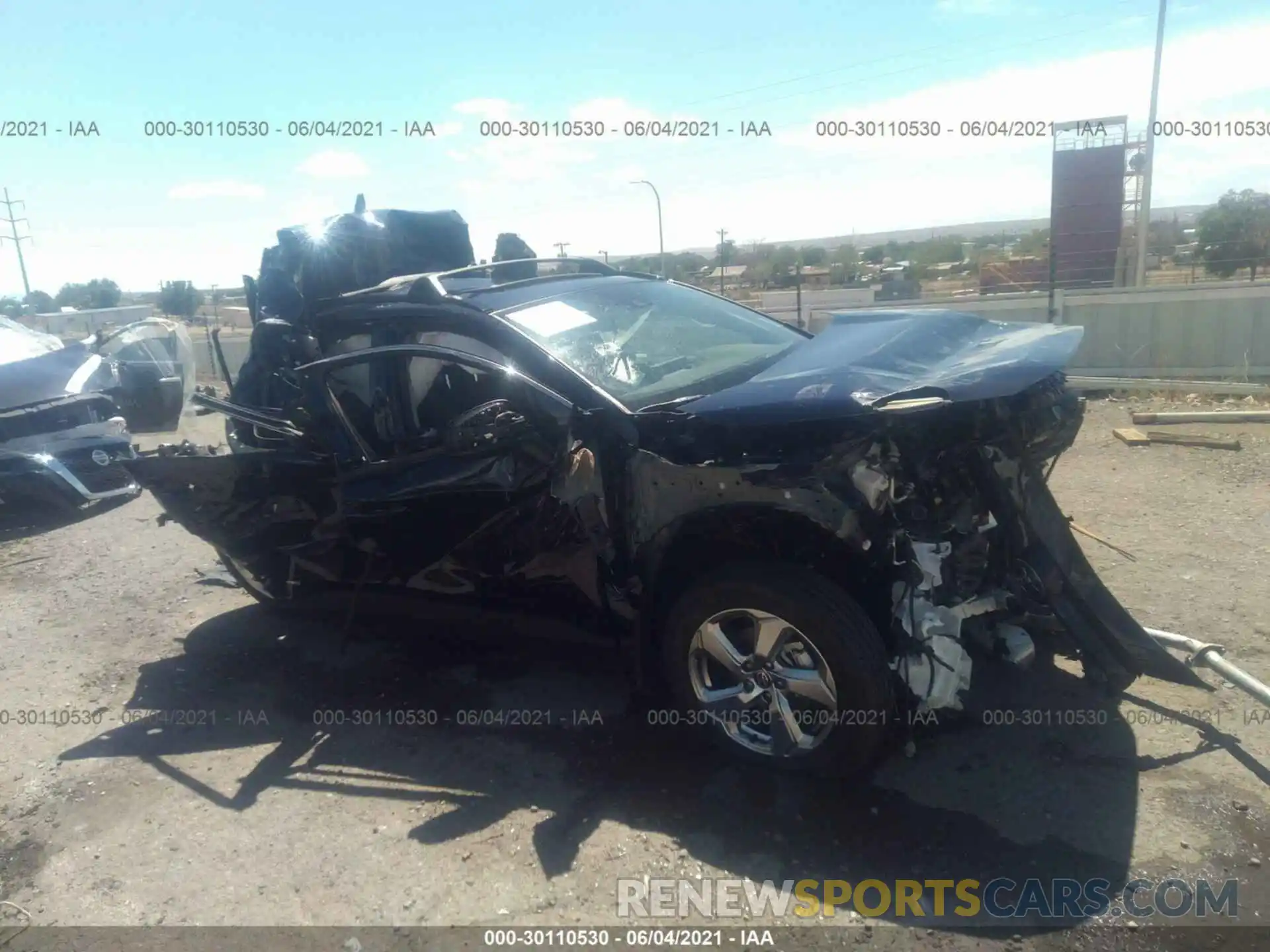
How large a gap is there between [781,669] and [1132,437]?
576cm

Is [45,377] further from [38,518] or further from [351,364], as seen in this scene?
[351,364]

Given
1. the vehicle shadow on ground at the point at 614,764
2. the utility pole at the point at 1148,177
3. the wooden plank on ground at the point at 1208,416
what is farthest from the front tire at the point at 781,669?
the utility pole at the point at 1148,177

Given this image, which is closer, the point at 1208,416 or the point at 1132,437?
the point at 1132,437

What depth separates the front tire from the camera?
2.97m

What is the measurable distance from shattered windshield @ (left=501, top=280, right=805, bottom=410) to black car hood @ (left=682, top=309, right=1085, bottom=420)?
26 centimetres

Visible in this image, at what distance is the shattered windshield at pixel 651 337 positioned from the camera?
3660mm

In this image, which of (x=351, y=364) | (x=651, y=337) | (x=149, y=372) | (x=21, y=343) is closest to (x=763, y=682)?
(x=651, y=337)

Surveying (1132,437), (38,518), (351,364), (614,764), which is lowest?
(38,518)

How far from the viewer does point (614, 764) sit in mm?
3455

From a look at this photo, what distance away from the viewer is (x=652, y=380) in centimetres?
371

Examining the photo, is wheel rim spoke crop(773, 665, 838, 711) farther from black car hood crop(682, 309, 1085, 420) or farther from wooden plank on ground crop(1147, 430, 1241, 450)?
wooden plank on ground crop(1147, 430, 1241, 450)

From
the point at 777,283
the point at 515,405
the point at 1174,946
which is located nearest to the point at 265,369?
the point at 515,405

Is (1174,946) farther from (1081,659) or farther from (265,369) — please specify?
(265,369)

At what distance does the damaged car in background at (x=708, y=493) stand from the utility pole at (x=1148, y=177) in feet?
67.6
